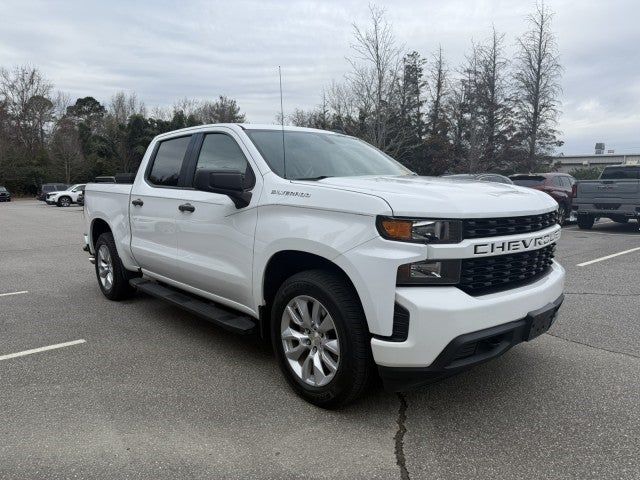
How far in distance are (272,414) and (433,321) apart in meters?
1.27

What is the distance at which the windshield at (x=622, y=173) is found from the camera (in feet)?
46.5

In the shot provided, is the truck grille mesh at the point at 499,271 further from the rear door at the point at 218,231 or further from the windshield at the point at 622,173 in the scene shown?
the windshield at the point at 622,173

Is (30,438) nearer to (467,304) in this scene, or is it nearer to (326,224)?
(326,224)

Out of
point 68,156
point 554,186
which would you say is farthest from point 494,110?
point 68,156

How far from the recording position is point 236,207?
12.3 ft

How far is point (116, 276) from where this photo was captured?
582cm

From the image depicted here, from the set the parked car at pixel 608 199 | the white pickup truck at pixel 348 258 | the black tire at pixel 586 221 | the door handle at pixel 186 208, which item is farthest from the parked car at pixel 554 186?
the door handle at pixel 186 208

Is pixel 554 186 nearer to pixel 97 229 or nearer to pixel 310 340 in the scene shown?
pixel 97 229

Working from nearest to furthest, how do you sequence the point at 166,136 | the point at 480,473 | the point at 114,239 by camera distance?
the point at 480,473, the point at 166,136, the point at 114,239

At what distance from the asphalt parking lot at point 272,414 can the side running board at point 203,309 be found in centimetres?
38

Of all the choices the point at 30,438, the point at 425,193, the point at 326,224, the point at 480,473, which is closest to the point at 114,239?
the point at 30,438

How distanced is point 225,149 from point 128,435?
→ 2.28m

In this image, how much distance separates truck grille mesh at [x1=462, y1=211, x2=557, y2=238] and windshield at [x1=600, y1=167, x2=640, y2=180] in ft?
41.8

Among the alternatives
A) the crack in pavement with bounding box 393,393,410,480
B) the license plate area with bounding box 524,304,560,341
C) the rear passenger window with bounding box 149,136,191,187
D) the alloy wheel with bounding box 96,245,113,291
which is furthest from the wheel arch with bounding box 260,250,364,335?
the alloy wheel with bounding box 96,245,113,291
